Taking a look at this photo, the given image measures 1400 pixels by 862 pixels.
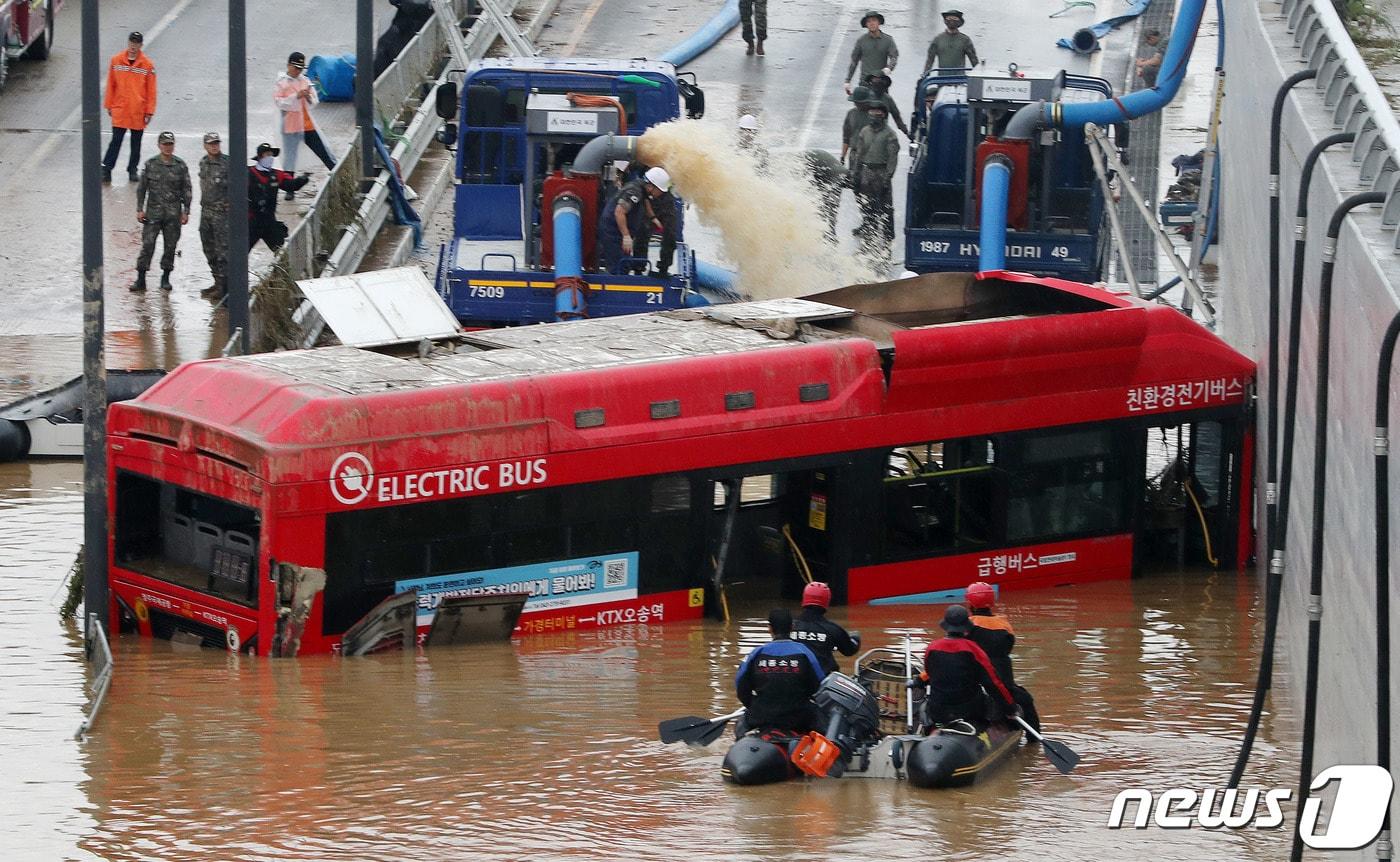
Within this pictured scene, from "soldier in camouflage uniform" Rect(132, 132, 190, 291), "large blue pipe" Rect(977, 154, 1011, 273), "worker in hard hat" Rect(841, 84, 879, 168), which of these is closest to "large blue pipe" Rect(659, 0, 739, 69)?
"worker in hard hat" Rect(841, 84, 879, 168)

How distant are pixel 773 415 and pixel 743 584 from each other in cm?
157

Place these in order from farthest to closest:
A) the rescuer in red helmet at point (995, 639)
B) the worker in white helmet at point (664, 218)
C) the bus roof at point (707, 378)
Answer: the worker in white helmet at point (664, 218) → the bus roof at point (707, 378) → the rescuer in red helmet at point (995, 639)

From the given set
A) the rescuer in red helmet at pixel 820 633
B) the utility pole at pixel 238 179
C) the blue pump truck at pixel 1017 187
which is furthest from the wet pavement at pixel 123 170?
the rescuer in red helmet at pixel 820 633

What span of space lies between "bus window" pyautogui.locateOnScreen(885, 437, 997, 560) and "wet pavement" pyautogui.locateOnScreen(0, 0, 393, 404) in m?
8.86

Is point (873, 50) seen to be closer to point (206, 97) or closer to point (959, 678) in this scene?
point (206, 97)

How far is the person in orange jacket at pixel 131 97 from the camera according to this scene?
98.0 feet

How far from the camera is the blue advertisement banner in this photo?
52.7ft

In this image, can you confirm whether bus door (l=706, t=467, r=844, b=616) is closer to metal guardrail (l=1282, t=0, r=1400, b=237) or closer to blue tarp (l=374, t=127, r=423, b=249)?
metal guardrail (l=1282, t=0, r=1400, b=237)

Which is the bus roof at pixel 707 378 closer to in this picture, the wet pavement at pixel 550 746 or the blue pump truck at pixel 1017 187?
the wet pavement at pixel 550 746

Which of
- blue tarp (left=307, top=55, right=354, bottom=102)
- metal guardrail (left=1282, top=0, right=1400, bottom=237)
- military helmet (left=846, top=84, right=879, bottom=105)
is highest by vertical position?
blue tarp (left=307, top=55, right=354, bottom=102)

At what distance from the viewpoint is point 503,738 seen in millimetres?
14117

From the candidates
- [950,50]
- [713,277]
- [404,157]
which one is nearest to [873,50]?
[950,50]

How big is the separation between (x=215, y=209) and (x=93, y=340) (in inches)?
409

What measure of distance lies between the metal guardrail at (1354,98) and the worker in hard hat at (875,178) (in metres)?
7.99
